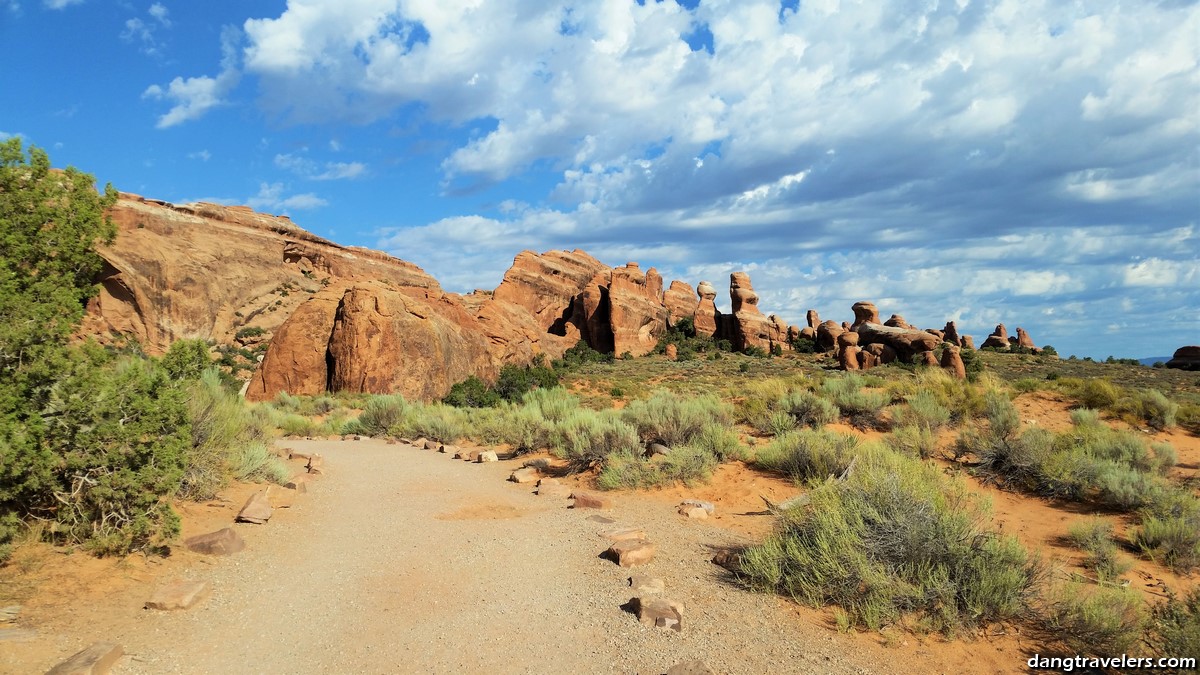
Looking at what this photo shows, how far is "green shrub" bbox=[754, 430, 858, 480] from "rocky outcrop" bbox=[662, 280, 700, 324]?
6269 cm

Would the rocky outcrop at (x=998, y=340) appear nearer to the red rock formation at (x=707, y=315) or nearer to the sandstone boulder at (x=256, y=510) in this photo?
the red rock formation at (x=707, y=315)

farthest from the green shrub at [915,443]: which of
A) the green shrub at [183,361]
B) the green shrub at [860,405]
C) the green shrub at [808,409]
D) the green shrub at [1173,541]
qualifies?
the green shrub at [183,361]

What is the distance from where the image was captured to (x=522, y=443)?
13.1 meters

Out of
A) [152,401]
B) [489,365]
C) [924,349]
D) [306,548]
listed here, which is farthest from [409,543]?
[924,349]

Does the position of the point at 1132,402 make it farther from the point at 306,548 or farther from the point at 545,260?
the point at 545,260

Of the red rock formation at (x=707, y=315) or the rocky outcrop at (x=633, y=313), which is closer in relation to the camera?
the rocky outcrop at (x=633, y=313)

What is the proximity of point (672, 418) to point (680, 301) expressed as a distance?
65.7 meters

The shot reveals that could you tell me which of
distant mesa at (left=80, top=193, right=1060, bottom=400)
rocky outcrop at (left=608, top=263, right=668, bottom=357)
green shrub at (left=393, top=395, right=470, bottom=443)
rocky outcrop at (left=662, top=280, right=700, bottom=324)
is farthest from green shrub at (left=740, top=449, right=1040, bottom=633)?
rocky outcrop at (left=662, top=280, right=700, bottom=324)

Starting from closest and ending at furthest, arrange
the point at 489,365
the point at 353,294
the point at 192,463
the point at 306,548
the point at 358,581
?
the point at 358,581 → the point at 306,548 → the point at 192,463 → the point at 353,294 → the point at 489,365

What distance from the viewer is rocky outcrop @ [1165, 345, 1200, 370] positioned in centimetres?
4943

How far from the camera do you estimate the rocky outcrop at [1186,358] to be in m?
49.4

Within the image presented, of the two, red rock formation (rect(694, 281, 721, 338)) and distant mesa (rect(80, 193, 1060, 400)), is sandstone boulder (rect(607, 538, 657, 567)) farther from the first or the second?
red rock formation (rect(694, 281, 721, 338))

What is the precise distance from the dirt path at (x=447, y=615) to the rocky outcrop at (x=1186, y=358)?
2492 inches

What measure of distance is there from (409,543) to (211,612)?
2.18 m
